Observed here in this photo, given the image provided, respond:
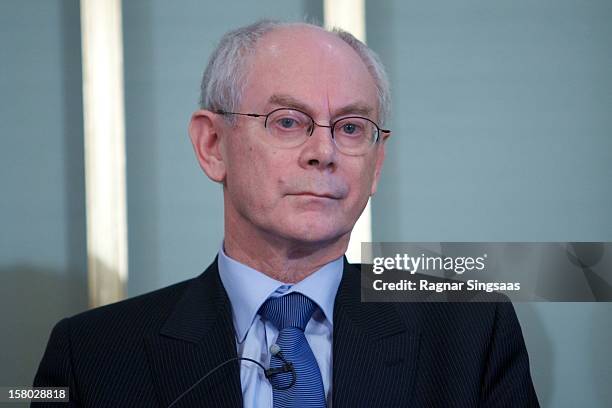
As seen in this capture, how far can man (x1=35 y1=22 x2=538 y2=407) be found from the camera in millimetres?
1429

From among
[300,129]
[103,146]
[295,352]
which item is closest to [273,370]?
[295,352]

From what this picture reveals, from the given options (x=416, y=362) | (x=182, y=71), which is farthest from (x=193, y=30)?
(x=416, y=362)

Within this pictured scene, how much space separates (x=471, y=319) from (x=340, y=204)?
0.33 m

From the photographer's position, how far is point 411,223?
2.21 m

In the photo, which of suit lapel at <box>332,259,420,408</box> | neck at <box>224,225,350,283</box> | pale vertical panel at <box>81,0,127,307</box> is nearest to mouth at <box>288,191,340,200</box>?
neck at <box>224,225,350,283</box>

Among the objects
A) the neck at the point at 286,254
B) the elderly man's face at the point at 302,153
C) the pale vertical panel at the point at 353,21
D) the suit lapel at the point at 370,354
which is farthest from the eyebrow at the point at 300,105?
the pale vertical panel at the point at 353,21

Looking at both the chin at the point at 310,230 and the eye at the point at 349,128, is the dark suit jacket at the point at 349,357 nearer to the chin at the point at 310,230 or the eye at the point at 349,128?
the chin at the point at 310,230

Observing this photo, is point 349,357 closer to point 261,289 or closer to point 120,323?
A: point 261,289

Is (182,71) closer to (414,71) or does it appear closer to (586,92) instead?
(414,71)

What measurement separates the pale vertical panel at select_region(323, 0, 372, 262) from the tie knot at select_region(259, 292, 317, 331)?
0.72 metres

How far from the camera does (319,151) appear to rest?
4.75ft

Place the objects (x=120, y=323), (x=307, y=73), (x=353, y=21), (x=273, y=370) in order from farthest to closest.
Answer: (x=353, y=21), (x=120, y=323), (x=307, y=73), (x=273, y=370)

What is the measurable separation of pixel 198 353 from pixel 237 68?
0.55 meters

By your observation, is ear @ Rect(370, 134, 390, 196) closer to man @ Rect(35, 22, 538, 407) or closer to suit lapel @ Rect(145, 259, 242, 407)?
man @ Rect(35, 22, 538, 407)
